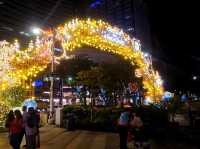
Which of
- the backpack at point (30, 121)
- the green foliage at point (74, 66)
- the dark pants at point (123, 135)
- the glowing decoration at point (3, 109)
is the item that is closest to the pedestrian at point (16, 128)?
the backpack at point (30, 121)

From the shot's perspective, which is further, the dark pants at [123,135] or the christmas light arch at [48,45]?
the christmas light arch at [48,45]

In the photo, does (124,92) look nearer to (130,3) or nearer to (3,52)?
(3,52)

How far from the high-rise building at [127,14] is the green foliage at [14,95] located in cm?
11412

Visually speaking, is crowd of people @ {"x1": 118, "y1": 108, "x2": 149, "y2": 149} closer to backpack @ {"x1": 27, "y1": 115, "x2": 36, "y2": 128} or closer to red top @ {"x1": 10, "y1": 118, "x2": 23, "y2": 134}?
backpack @ {"x1": 27, "y1": 115, "x2": 36, "y2": 128}

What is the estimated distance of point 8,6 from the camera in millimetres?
103875

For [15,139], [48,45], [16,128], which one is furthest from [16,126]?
[48,45]

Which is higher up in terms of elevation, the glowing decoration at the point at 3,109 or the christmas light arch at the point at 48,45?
the christmas light arch at the point at 48,45

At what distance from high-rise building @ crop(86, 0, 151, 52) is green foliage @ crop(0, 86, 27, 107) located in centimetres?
11412

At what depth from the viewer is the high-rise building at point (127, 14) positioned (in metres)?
147

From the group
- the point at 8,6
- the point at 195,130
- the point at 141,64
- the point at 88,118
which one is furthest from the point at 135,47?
the point at 8,6

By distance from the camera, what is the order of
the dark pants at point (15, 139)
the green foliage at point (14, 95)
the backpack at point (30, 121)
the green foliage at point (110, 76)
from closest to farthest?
the dark pants at point (15, 139), the backpack at point (30, 121), the green foliage at point (14, 95), the green foliage at point (110, 76)

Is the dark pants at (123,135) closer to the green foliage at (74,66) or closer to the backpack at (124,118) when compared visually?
the backpack at (124,118)

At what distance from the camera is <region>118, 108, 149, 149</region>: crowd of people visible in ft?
41.9

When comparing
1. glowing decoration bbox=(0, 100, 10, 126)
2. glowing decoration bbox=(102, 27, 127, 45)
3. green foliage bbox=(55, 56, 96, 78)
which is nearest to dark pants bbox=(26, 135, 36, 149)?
glowing decoration bbox=(0, 100, 10, 126)
